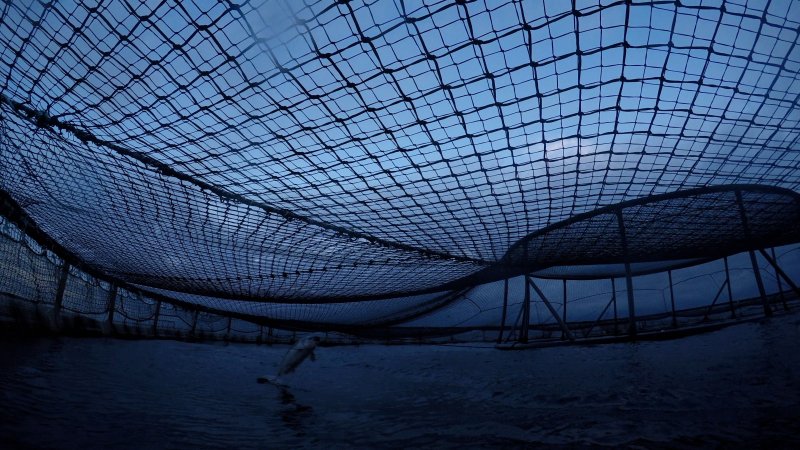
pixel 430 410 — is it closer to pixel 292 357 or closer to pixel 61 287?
pixel 292 357

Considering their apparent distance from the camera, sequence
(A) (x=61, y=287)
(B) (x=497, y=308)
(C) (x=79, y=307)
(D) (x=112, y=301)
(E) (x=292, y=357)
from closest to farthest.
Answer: (E) (x=292, y=357)
(A) (x=61, y=287)
(C) (x=79, y=307)
(D) (x=112, y=301)
(B) (x=497, y=308)

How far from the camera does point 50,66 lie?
4.26 meters

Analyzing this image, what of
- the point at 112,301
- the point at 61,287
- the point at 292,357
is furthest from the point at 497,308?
the point at 61,287

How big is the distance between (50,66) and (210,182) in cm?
218

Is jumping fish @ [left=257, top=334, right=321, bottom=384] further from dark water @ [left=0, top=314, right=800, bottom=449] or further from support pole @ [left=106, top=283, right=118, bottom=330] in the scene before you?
support pole @ [left=106, top=283, right=118, bottom=330]

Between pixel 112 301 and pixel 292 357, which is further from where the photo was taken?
pixel 112 301

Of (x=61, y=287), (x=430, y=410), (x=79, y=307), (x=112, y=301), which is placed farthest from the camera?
(x=112, y=301)

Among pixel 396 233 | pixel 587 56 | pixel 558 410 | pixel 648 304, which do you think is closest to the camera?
pixel 558 410

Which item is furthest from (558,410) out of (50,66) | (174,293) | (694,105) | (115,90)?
(174,293)

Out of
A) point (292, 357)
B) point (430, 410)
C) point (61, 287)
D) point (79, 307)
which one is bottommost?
point (430, 410)

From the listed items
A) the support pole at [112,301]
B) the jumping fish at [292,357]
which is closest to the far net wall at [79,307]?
the support pole at [112,301]

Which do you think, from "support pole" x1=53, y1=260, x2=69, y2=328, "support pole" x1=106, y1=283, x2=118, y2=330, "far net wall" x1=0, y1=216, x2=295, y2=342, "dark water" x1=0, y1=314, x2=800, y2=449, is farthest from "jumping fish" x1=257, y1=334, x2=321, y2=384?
"support pole" x1=106, y1=283, x2=118, y2=330

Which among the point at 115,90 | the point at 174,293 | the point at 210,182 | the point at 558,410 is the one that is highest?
the point at 115,90

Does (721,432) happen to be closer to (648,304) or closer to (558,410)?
(558,410)
